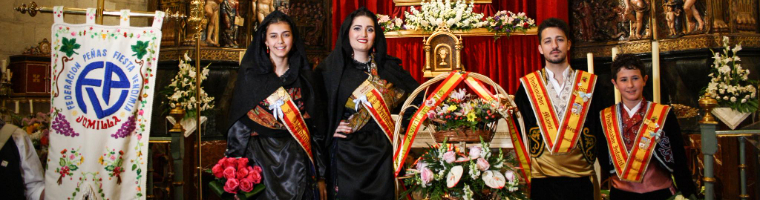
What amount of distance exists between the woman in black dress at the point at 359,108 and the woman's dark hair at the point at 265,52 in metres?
0.23

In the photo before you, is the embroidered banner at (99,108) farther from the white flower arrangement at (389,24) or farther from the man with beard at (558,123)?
the white flower arrangement at (389,24)

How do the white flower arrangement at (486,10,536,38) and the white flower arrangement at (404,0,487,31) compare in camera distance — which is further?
the white flower arrangement at (486,10,536,38)

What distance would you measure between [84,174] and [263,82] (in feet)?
3.32

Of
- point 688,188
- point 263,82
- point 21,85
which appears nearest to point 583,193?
point 688,188

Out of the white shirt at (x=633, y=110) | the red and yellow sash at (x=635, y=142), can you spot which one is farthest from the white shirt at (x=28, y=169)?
the white shirt at (x=633, y=110)

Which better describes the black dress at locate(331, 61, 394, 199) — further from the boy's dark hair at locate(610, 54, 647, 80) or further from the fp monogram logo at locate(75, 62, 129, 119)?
the boy's dark hair at locate(610, 54, 647, 80)

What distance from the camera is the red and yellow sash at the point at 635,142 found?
3176mm

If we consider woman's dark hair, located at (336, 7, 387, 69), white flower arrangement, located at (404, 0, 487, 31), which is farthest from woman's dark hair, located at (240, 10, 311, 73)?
white flower arrangement, located at (404, 0, 487, 31)

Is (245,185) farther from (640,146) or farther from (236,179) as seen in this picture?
(640,146)

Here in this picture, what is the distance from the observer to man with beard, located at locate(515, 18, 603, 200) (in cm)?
323

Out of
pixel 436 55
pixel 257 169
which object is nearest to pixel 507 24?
pixel 436 55

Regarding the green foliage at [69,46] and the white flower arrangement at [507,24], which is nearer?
the green foliage at [69,46]

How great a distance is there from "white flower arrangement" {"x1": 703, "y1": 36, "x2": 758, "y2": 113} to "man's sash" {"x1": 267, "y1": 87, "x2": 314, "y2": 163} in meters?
3.46

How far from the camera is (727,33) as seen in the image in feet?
18.3
